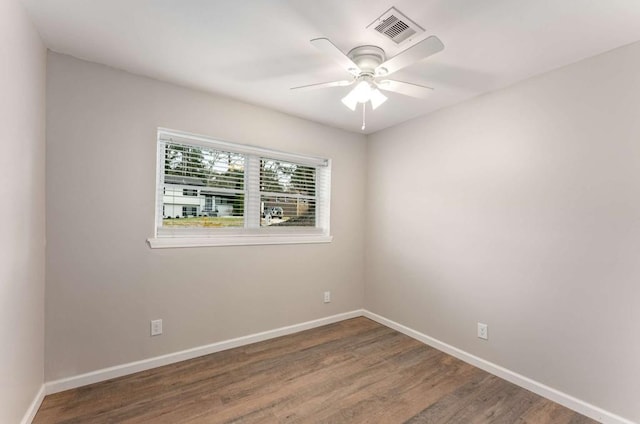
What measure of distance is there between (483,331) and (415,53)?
2.28m

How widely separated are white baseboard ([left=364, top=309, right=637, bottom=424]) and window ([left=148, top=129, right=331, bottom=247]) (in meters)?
1.54

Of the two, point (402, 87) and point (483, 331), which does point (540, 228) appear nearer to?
point (483, 331)

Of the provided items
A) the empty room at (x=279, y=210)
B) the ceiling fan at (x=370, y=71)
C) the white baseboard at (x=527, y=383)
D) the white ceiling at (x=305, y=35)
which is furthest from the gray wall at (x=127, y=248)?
the white baseboard at (x=527, y=383)

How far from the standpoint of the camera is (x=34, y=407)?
180cm

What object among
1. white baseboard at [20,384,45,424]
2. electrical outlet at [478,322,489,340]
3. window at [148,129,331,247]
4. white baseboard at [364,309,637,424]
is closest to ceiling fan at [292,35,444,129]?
window at [148,129,331,247]

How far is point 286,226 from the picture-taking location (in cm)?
328

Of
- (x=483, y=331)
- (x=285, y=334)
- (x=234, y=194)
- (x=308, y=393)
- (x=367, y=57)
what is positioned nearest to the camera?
(x=367, y=57)

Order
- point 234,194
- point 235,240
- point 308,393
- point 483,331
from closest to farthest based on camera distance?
1. point 308,393
2. point 483,331
3. point 235,240
4. point 234,194

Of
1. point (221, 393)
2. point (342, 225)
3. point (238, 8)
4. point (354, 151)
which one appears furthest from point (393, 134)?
point (221, 393)

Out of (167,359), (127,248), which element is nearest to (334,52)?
(127,248)

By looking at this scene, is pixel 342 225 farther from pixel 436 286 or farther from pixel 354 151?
pixel 436 286

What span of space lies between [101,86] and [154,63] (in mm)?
440

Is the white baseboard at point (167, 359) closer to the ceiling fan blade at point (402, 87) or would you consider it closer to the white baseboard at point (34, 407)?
the white baseboard at point (34, 407)

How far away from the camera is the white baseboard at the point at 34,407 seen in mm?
1694
